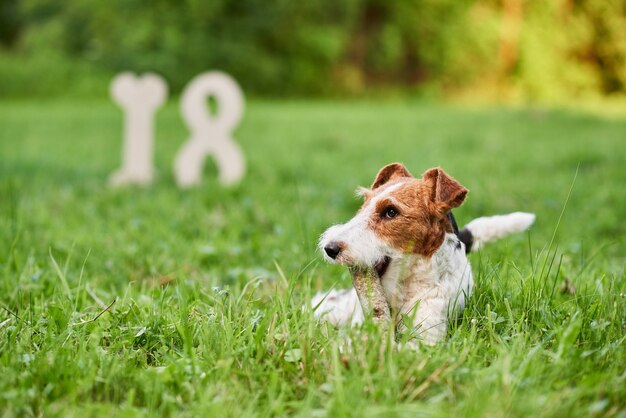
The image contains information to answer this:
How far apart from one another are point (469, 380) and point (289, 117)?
13.6 m

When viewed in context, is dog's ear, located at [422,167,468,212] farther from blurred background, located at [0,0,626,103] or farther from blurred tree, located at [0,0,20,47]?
blurred tree, located at [0,0,20,47]

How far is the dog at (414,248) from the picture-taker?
2.41 m

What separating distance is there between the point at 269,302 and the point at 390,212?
3.19 ft

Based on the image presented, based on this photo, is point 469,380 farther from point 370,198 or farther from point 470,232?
point 470,232

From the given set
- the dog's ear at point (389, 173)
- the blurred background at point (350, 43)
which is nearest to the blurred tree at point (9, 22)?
the blurred background at point (350, 43)

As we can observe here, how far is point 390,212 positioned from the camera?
97.0 inches

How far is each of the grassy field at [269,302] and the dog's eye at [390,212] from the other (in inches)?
15.9

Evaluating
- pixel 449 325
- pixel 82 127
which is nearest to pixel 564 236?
pixel 449 325

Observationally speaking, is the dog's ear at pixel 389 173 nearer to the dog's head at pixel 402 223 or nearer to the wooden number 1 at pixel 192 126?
the dog's head at pixel 402 223

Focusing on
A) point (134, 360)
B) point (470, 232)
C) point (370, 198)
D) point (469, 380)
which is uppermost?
point (370, 198)

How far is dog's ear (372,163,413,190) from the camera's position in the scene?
2756 mm

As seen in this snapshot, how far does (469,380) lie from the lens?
210 cm

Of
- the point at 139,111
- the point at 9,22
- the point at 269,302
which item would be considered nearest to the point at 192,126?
the point at 139,111

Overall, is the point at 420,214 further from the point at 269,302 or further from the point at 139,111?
the point at 139,111
